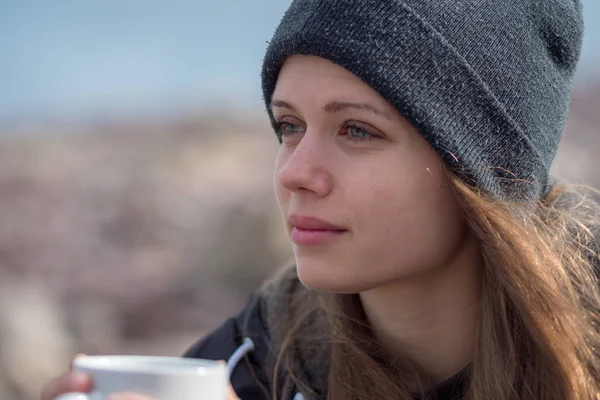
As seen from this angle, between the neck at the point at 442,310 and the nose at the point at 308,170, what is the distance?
485 millimetres

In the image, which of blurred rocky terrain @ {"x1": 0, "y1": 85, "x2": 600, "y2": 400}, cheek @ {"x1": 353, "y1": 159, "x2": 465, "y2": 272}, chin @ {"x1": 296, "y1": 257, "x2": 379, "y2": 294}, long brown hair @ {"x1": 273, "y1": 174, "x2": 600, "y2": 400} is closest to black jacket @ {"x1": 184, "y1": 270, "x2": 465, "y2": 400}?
long brown hair @ {"x1": 273, "y1": 174, "x2": 600, "y2": 400}

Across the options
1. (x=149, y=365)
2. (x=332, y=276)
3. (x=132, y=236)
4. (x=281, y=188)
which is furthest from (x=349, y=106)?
(x=132, y=236)

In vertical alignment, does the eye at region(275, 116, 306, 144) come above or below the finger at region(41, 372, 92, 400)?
above

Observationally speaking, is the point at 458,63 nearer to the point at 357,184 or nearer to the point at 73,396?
the point at 357,184

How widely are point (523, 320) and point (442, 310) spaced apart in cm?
29

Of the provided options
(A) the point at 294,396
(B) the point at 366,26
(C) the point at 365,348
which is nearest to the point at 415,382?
(C) the point at 365,348

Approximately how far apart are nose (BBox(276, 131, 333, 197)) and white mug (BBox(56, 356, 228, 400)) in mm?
784

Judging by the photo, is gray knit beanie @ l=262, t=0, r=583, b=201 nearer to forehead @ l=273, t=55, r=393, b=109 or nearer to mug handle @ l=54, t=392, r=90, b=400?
forehead @ l=273, t=55, r=393, b=109

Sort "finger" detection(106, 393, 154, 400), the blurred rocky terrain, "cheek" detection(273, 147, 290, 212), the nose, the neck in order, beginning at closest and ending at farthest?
1. "finger" detection(106, 393, 154, 400)
2. the nose
3. "cheek" detection(273, 147, 290, 212)
4. the neck
5. the blurred rocky terrain

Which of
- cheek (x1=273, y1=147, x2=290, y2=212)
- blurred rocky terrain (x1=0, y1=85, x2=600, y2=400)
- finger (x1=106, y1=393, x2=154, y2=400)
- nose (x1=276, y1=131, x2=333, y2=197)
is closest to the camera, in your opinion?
finger (x1=106, y1=393, x2=154, y2=400)

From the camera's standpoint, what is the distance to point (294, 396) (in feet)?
8.55

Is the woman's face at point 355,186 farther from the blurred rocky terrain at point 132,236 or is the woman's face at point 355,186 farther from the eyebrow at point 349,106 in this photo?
the blurred rocky terrain at point 132,236

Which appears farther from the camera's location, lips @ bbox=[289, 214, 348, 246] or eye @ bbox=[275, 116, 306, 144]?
eye @ bbox=[275, 116, 306, 144]

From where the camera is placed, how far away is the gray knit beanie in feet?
7.30
